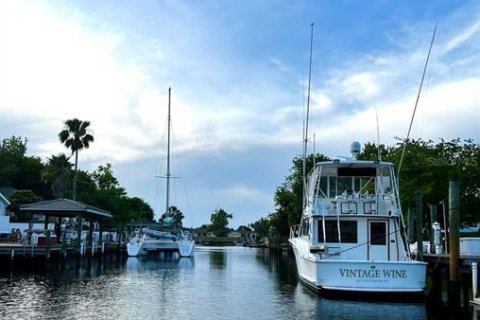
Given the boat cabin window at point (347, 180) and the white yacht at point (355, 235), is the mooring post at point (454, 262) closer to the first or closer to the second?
the white yacht at point (355, 235)

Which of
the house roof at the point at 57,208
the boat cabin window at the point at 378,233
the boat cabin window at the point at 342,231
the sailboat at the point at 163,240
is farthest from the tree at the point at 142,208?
the boat cabin window at the point at 378,233

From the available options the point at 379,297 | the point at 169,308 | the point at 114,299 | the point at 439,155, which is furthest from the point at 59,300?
the point at 439,155

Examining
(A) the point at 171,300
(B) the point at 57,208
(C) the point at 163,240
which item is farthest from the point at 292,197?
(A) the point at 171,300

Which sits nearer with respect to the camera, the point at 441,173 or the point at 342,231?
the point at 342,231

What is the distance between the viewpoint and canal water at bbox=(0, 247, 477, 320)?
1973 cm

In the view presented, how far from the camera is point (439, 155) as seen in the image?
3928 cm

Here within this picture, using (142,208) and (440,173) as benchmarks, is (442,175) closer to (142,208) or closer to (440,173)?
(440,173)

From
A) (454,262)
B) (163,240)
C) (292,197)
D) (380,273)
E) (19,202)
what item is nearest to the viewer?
(454,262)

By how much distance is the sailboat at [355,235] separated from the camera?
71.9 ft

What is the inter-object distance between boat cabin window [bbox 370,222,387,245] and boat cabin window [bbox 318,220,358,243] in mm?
682

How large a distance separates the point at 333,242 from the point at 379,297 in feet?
12.8

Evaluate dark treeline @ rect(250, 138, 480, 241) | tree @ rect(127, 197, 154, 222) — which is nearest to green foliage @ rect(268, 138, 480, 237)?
dark treeline @ rect(250, 138, 480, 241)

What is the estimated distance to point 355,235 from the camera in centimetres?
2552

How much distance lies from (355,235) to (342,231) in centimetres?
58
